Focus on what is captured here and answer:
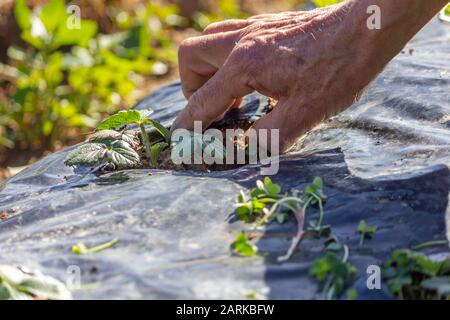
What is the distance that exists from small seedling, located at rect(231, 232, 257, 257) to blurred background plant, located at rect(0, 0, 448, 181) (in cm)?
261

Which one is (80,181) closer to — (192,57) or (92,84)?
(192,57)

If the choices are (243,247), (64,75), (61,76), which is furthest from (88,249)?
(64,75)

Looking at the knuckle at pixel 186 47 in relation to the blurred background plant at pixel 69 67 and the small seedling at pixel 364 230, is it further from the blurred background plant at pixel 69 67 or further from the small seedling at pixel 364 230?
the blurred background plant at pixel 69 67

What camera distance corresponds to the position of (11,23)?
5.47 metres

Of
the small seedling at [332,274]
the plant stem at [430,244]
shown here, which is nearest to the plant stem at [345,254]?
the small seedling at [332,274]

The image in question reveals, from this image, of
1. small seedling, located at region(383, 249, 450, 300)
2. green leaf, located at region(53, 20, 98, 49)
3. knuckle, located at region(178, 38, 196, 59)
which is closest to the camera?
small seedling, located at region(383, 249, 450, 300)

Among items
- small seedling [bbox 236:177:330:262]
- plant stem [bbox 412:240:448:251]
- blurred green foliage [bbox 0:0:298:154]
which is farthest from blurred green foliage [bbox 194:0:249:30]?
plant stem [bbox 412:240:448:251]

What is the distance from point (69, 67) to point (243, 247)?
10.6 feet

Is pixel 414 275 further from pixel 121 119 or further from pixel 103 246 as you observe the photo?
pixel 121 119

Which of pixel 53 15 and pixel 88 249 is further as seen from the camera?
pixel 53 15

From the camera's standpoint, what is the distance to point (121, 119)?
2.34 meters

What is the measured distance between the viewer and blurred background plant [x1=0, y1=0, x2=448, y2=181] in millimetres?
4422

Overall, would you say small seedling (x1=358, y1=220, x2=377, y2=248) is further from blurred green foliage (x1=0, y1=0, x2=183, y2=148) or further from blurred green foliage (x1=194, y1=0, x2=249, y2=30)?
blurred green foliage (x1=194, y1=0, x2=249, y2=30)

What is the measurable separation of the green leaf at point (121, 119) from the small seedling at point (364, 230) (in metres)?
0.82
